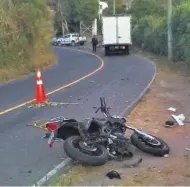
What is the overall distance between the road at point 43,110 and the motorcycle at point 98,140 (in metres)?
0.49

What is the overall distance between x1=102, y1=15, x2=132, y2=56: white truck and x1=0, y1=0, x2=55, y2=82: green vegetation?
1113 centimetres

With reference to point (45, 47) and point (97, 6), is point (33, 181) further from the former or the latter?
point (97, 6)

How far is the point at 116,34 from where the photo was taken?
45.7m

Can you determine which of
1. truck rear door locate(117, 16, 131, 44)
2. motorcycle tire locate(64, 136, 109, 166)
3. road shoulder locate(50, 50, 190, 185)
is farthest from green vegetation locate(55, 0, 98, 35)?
motorcycle tire locate(64, 136, 109, 166)

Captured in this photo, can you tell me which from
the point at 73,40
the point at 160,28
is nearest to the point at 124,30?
the point at 160,28

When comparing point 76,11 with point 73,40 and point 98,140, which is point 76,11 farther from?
point 98,140

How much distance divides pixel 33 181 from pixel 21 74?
20153 mm

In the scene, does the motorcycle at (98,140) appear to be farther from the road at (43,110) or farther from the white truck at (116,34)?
the white truck at (116,34)

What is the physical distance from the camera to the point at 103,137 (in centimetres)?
878

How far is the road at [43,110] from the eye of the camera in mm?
8508

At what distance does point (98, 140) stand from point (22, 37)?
2130cm

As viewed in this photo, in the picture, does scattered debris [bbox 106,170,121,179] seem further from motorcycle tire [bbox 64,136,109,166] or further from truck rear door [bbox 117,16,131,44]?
truck rear door [bbox 117,16,131,44]

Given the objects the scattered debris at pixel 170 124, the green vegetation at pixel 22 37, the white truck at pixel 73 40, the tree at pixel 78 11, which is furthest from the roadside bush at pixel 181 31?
the tree at pixel 78 11

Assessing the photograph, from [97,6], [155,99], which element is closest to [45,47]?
[155,99]
